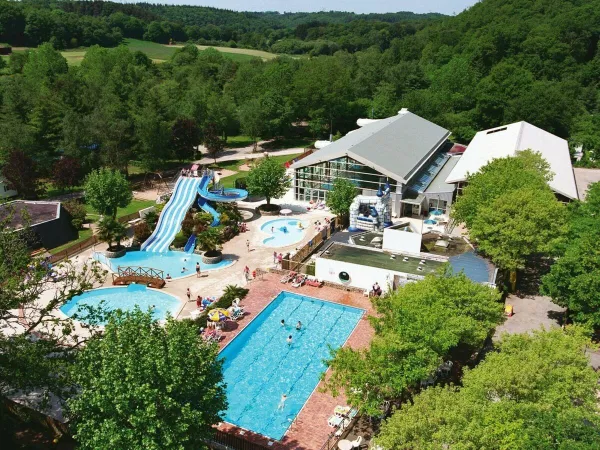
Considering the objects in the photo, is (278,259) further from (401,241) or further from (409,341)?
(409,341)

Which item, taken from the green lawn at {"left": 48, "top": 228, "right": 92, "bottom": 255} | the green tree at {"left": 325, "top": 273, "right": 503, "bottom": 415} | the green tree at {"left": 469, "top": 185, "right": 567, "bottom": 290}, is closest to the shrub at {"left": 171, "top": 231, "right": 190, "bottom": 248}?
the green lawn at {"left": 48, "top": 228, "right": 92, "bottom": 255}

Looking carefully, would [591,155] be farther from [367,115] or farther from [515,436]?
[515,436]

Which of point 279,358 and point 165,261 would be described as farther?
point 165,261

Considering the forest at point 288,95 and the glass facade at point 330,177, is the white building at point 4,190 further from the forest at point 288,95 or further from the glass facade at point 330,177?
the glass facade at point 330,177

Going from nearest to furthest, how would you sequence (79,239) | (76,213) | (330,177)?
1. (79,239)
2. (76,213)
3. (330,177)

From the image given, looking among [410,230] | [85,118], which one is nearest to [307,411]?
[410,230]

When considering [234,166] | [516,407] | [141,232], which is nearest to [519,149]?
[234,166]
